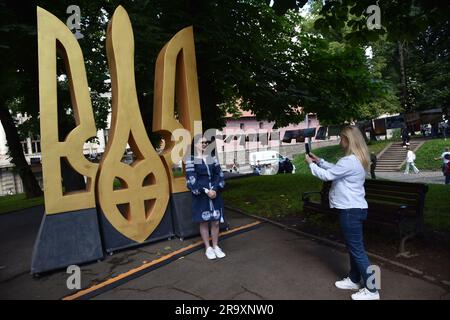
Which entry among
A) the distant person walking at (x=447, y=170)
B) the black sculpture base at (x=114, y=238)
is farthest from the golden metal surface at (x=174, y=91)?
the distant person walking at (x=447, y=170)

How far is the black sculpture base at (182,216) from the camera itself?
→ 241 inches

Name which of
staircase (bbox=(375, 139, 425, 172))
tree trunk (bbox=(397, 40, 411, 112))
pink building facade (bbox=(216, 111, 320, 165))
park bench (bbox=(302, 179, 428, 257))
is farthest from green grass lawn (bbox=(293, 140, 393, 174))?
park bench (bbox=(302, 179, 428, 257))

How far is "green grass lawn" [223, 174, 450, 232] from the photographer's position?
6805 millimetres

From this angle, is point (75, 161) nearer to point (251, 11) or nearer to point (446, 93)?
point (251, 11)

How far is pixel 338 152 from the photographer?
103 feet

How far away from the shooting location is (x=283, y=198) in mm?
9234

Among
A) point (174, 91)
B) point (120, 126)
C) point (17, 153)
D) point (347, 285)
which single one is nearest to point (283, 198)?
point (174, 91)

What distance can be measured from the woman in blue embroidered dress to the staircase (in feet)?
72.2

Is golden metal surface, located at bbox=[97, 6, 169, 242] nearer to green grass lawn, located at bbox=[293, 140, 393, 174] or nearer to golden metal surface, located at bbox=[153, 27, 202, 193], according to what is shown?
golden metal surface, located at bbox=[153, 27, 202, 193]

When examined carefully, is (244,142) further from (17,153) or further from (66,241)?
(66,241)

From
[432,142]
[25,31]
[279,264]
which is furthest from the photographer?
[432,142]

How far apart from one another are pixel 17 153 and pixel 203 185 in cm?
1331
